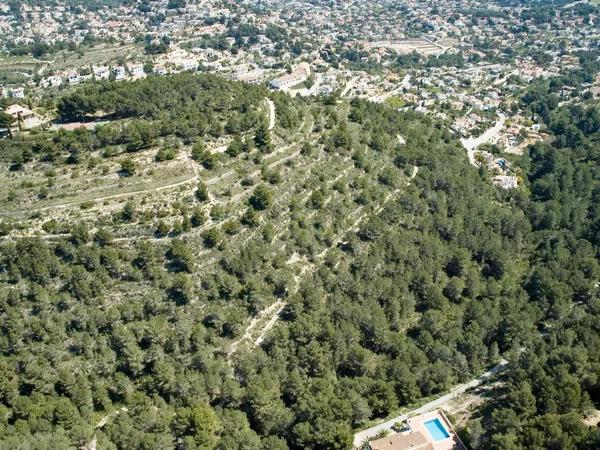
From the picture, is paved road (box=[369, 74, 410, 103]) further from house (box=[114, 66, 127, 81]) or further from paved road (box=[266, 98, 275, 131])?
house (box=[114, 66, 127, 81])

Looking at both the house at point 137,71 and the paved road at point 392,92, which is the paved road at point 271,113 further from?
the house at point 137,71

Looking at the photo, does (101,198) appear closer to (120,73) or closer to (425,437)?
(425,437)

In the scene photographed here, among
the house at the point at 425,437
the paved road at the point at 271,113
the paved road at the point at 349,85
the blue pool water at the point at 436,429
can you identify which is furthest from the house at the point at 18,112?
the paved road at the point at 349,85

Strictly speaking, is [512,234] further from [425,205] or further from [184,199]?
[184,199]

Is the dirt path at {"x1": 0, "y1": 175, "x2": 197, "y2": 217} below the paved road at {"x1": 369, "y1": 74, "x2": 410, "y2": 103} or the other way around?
the other way around

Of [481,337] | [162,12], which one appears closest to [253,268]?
[481,337]

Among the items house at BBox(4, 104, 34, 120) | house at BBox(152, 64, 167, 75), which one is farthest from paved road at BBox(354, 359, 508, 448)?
house at BBox(152, 64, 167, 75)

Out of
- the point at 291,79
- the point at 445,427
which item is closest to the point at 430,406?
the point at 445,427
